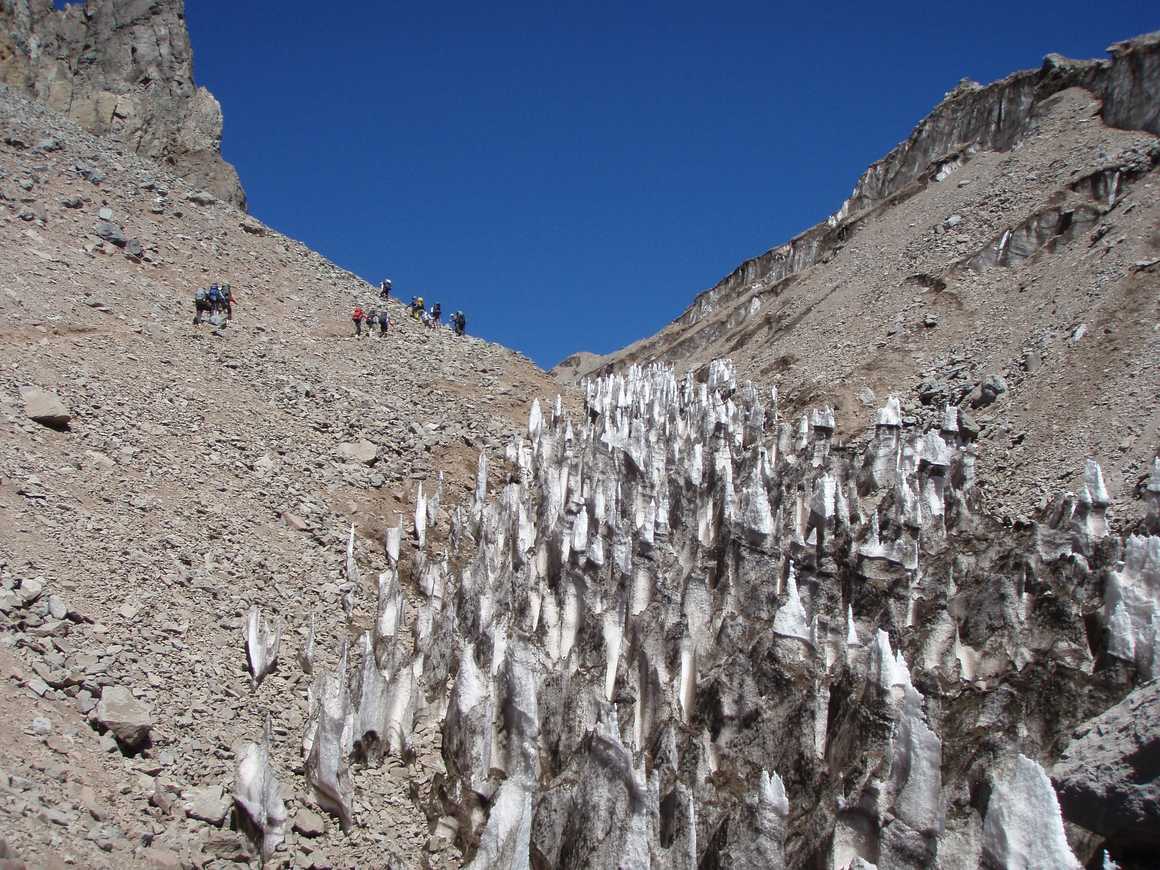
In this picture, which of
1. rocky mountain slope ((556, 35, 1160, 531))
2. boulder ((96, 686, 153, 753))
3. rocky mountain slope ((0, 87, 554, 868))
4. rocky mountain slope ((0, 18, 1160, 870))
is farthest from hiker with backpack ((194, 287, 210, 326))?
rocky mountain slope ((556, 35, 1160, 531))

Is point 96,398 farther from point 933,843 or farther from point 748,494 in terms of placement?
point 933,843

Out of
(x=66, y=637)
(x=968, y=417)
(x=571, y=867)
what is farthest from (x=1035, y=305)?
(x=66, y=637)

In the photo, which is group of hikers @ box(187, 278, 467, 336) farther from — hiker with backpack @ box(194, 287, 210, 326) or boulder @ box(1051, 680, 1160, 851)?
boulder @ box(1051, 680, 1160, 851)

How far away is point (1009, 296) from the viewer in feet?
111

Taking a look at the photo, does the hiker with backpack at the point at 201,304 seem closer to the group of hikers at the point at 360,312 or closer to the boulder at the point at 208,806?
the group of hikers at the point at 360,312

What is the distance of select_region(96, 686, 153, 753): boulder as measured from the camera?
11609 millimetres

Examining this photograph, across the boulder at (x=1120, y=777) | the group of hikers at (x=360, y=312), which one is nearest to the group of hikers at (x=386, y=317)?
the group of hikers at (x=360, y=312)

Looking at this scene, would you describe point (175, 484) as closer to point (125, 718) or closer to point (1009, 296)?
point (125, 718)

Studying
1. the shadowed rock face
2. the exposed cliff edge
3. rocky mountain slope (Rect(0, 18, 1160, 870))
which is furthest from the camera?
the exposed cliff edge

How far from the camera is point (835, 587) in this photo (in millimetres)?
17547

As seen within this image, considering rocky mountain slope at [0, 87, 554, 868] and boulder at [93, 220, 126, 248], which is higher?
boulder at [93, 220, 126, 248]

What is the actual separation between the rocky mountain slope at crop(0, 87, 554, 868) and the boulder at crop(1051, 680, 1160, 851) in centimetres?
788

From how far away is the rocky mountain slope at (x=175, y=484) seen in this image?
11.3 meters

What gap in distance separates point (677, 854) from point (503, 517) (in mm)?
8897
